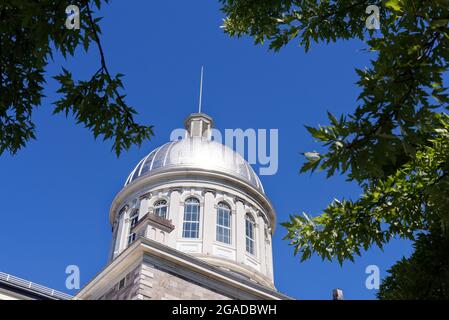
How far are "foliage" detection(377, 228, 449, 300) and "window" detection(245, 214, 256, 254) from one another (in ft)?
68.9

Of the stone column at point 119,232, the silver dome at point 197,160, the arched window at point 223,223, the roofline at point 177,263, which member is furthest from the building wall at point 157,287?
the silver dome at point 197,160

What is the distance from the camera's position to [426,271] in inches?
291

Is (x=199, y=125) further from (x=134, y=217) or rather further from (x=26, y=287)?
(x=26, y=287)

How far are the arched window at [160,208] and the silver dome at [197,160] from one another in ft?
6.44

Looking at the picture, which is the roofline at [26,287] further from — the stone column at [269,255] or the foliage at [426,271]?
the foliage at [426,271]

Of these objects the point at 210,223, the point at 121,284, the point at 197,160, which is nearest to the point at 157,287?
the point at 121,284

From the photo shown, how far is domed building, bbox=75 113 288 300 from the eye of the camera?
71.3ft

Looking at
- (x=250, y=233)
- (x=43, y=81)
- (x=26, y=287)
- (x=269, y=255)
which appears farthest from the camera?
(x=269, y=255)

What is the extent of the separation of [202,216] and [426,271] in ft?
69.1

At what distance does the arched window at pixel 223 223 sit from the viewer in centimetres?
2783

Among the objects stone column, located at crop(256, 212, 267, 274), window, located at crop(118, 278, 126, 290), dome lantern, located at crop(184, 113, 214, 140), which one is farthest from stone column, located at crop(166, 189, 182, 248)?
dome lantern, located at crop(184, 113, 214, 140)

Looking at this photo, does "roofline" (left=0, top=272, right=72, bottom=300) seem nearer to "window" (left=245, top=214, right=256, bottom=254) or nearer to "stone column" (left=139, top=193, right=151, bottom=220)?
"stone column" (left=139, top=193, right=151, bottom=220)

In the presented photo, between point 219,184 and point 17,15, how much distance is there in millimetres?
24095
